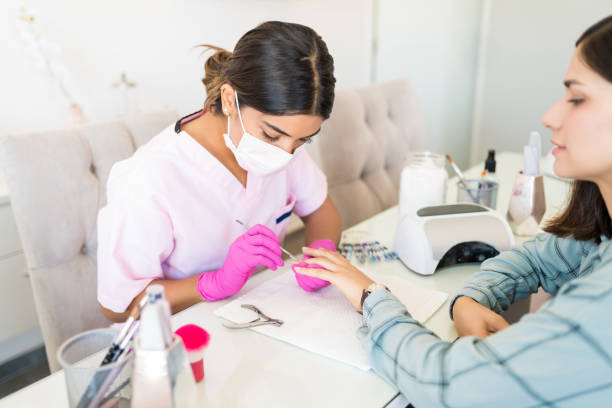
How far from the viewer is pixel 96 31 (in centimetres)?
188

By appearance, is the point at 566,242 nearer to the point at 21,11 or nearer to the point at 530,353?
the point at 530,353

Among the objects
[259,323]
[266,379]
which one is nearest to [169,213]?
[259,323]

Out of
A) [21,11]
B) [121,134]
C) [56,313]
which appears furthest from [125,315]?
[21,11]

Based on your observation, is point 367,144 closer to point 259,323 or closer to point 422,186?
point 422,186

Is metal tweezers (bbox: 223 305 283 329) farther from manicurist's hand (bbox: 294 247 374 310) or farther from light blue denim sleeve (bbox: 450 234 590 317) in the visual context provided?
light blue denim sleeve (bbox: 450 234 590 317)

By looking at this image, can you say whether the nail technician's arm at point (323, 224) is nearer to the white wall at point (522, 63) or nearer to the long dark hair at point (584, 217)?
the long dark hair at point (584, 217)

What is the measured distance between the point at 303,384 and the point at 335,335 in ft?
0.42

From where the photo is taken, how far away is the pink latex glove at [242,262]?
971 mm

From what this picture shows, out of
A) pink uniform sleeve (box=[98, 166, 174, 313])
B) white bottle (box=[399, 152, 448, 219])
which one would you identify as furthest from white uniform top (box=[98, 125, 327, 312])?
white bottle (box=[399, 152, 448, 219])

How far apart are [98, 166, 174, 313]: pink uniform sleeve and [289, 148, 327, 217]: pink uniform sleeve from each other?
1.45 feet

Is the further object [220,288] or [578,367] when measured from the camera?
[220,288]

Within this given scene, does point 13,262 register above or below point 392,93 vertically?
below

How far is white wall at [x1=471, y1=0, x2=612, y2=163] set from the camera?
3266mm

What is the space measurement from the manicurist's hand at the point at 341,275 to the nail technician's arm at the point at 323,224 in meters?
0.38
